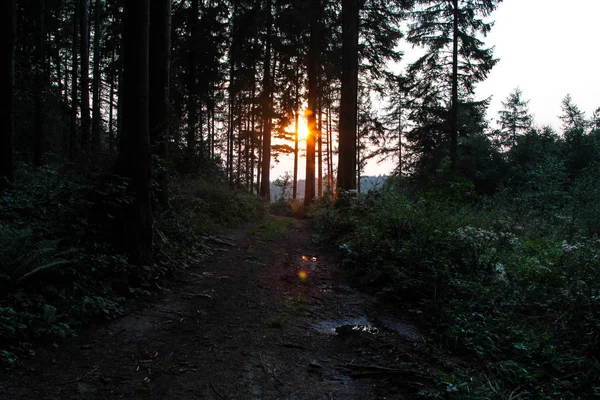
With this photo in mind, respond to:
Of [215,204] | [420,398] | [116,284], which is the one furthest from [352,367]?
[215,204]

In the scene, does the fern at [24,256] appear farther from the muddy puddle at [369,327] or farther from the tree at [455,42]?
the tree at [455,42]

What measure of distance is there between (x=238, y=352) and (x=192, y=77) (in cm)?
1611

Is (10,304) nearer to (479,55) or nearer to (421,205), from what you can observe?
(421,205)

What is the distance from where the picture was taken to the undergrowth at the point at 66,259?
3.22m

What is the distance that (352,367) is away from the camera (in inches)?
125

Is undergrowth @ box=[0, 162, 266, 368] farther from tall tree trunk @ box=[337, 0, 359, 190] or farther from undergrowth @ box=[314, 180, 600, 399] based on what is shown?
tall tree trunk @ box=[337, 0, 359, 190]

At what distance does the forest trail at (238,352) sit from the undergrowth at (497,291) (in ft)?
1.44

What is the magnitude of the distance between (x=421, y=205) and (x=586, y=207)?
388 cm

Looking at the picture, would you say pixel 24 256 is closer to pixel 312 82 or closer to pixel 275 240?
pixel 275 240

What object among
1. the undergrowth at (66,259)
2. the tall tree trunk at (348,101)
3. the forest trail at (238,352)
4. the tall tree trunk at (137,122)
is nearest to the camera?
the forest trail at (238,352)

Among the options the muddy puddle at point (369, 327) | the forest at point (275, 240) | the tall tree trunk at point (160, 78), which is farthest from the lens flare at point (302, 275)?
the tall tree trunk at point (160, 78)

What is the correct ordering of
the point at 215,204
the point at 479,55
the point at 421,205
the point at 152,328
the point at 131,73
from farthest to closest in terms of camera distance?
the point at 479,55
the point at 215,204
the point at 421,205
the point at 131,73
the point at 152,328

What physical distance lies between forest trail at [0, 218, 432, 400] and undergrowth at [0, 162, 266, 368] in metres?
0.23

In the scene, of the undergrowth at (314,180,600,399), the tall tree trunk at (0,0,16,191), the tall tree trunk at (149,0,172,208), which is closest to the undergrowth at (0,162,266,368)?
the tall tree trunk at (0,0,16,191)
